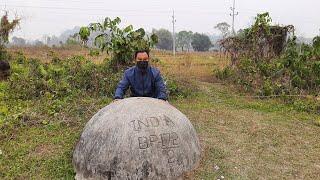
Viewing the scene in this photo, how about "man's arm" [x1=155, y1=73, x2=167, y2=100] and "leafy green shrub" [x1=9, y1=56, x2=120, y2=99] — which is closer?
"man's arm" [x1=155, y1=73, x2=167, y2=100]

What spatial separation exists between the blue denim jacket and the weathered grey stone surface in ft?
2.07

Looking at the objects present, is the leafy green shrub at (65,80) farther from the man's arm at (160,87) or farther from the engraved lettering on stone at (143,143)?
the engraved lettering on stone at (143,143)

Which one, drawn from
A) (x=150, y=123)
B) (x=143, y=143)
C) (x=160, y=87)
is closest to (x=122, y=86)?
(x=160, y=87)

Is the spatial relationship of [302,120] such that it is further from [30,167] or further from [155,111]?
[30,167]

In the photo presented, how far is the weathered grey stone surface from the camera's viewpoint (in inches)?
209

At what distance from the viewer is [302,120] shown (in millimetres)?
8914

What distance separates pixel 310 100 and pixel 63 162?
6.43 m

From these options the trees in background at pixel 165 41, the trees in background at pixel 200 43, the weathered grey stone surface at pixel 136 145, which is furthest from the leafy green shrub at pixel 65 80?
the trees in background at pixel 165 41

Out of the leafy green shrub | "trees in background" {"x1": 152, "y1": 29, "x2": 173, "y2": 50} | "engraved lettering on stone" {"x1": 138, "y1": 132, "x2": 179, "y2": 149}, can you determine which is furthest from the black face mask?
"trees in background" {"x1": 152, "y1": 29, "x2": 173, "y2": 50}

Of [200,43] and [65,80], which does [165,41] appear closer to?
[200,43]

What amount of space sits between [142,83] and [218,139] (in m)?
1.60

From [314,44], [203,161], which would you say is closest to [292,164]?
[203,161]

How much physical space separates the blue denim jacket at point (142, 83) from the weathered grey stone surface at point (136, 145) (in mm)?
630

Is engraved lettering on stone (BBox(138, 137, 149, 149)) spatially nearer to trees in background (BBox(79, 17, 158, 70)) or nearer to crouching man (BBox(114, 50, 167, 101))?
crouching man (BBox(114, 50, 167, 101))
